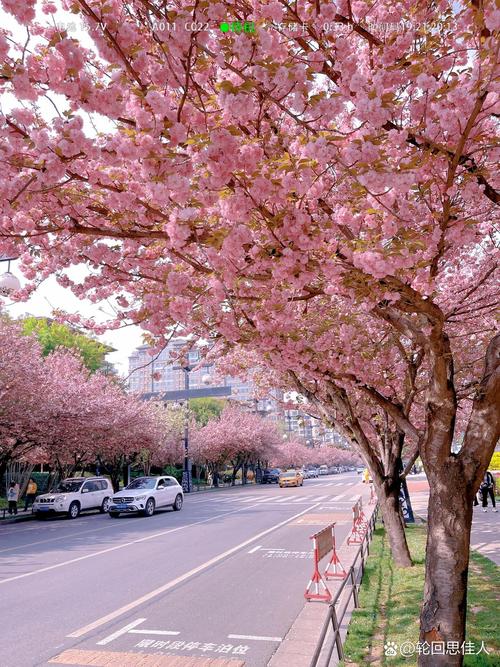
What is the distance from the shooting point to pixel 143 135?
362 cm

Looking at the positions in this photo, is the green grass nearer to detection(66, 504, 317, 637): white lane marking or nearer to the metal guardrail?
the metal guardrail

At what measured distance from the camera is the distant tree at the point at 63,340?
155 feet

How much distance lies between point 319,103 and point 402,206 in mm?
1438

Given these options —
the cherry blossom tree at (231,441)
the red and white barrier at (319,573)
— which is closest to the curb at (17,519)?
the red and white barrier at (319,573)

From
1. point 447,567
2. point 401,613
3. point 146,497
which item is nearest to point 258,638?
point 401,613

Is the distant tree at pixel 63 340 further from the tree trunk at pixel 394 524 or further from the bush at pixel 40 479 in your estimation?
the tree trunk at pixel 394 524

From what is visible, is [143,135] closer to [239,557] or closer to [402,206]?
[402,206]

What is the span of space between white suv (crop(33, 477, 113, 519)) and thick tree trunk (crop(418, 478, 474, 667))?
20409 mm

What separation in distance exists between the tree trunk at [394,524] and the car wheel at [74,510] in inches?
629

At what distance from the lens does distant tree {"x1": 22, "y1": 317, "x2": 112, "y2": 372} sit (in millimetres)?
47250

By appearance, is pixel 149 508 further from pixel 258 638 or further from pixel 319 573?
pixel 258 638

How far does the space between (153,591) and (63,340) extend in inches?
1701

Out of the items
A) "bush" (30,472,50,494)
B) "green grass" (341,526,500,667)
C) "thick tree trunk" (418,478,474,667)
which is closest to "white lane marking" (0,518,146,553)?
"green grass" (341,526,500,667)

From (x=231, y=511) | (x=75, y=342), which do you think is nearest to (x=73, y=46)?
(x=231, y=511)
